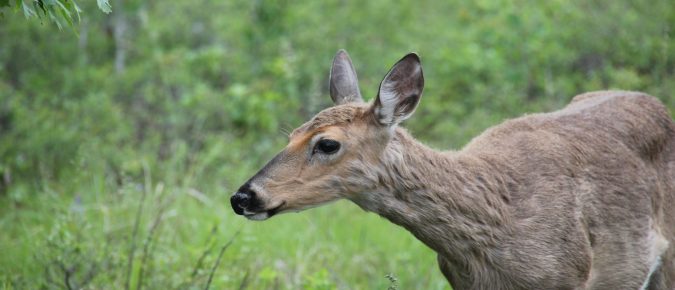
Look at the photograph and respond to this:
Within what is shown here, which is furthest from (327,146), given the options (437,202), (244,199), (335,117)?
(437,202)

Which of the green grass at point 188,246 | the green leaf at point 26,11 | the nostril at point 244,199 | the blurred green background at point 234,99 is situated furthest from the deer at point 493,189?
the blurred green background at point 234,99

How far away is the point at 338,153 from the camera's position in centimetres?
496

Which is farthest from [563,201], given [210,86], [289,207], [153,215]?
[210,86]

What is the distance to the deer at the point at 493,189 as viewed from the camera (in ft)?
16.3

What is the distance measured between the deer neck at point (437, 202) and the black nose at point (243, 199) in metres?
0.61

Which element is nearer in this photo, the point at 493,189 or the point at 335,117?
the point at 335,117

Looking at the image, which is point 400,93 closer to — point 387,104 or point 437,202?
point 387,104

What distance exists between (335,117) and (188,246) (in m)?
2.51

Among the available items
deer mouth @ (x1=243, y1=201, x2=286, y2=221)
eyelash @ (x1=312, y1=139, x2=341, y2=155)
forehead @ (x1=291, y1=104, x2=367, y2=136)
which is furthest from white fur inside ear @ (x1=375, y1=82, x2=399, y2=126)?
deer mouth @ (x1=243, y1=201, x2=286, y2=221)

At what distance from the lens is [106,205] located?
8.05 m

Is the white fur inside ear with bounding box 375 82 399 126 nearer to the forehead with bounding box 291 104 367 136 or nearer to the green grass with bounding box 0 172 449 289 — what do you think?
the forehead with bounding box 291 104 367 136

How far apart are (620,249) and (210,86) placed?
6.82 meters

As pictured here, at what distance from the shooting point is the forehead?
5.01 m

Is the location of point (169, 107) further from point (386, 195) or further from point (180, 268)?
point (386, 195)
